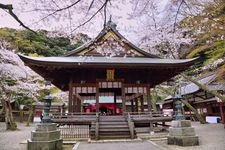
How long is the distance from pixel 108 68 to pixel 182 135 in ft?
20.4

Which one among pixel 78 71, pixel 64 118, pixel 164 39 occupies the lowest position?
pixel 64 118

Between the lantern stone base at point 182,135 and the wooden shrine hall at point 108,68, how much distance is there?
4.67 metres

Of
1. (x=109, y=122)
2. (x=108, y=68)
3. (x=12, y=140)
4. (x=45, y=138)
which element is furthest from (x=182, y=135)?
(x=12, y=140)

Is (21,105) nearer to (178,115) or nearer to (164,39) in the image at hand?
(164,39)

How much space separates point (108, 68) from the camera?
14.2 m

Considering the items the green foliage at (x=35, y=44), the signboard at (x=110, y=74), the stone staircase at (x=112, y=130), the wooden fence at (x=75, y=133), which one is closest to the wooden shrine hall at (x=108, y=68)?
the signboard at (x=110, y=74)

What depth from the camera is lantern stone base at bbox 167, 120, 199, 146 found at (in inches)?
373

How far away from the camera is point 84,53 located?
1568 centimetres

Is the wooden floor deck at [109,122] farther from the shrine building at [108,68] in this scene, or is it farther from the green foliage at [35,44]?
the green foliage at [35,44]

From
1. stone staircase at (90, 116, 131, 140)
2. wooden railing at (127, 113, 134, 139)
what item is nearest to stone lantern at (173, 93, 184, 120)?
wooden railing at (127, 113, 134, 139)

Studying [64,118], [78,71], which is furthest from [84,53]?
[64,118]

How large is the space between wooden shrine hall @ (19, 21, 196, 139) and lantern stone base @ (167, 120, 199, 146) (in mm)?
4673

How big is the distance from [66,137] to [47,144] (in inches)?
150

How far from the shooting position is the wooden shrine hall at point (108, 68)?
13.7 m
